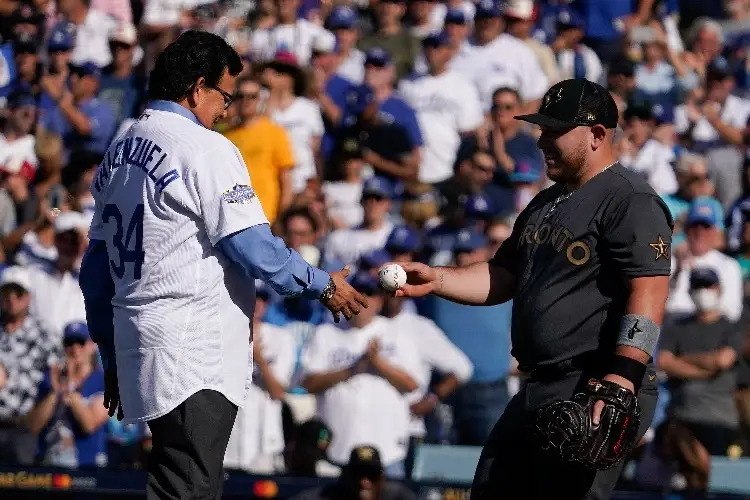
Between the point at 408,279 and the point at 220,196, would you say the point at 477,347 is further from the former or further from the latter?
the point at 220,196

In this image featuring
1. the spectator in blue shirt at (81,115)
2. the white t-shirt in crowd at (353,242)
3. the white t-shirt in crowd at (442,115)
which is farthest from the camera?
the spectator in blue shirt at (81,115)

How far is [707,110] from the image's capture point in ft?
38.3

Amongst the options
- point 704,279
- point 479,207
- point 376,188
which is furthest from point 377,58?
point 704,279

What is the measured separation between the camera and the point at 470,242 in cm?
955

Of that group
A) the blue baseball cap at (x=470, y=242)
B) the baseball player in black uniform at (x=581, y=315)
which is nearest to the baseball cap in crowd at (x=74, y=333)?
the blue baseball cap at (x=470, y=242)

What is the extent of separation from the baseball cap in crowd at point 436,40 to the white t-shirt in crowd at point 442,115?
0.24m

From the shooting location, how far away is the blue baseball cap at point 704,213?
970 centimetres

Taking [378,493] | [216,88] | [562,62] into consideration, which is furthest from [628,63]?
[216,88]

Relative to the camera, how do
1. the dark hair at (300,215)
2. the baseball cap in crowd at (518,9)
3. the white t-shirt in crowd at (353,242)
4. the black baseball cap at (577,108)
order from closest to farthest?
the black baseball cap at (577,108)
the white t-shirt in crowd at (353,242)
the dark hair at (300,215)
the baseball cap in crowd at (518,9)

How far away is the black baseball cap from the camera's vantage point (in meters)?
5.05

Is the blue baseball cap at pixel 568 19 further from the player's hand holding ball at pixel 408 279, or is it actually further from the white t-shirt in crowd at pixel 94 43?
the player's hand holding ball at pixel 408 279

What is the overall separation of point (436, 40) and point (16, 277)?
3.98 metres

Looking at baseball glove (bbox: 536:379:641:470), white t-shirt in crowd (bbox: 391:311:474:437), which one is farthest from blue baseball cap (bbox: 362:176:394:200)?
baseball glove (bbox: 536:379:641:470)

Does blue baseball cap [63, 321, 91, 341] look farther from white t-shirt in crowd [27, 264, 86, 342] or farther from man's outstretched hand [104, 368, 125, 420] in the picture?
man's outstretched hand [104, 368, 125, 420]
